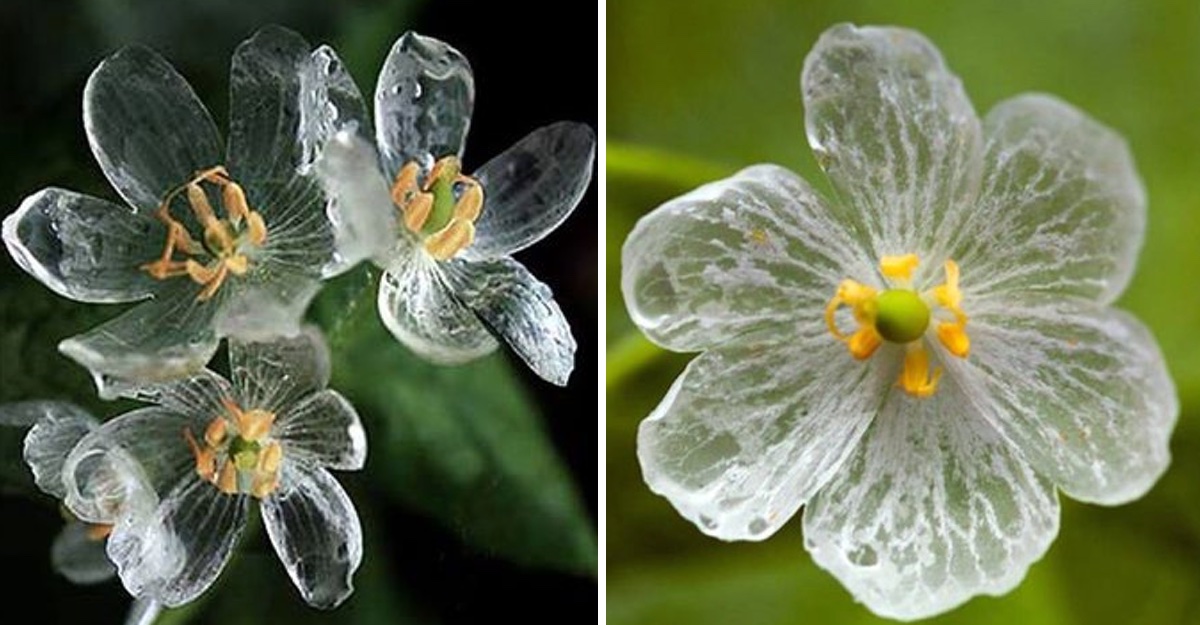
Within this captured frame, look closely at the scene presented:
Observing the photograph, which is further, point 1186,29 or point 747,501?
point 1186,29

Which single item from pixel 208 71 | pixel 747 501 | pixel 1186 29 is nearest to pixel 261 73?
pixel 208 71

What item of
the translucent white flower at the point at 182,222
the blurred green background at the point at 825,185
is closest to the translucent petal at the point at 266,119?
the translucent white flower at the point at 182,222

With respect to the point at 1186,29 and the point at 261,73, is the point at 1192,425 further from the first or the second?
the point at 261,73

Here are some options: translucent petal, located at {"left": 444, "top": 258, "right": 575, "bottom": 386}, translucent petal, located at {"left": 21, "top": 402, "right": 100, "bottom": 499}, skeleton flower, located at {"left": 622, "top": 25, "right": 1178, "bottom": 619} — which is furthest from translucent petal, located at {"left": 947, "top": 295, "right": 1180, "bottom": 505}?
translucent petal, located at {"left": 21, "top": 402, "right": 100, "bottom": 499}

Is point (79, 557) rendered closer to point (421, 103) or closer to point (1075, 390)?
point (421, 103)

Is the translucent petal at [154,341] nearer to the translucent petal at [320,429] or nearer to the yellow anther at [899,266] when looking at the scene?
the translucent petal at [320,429]

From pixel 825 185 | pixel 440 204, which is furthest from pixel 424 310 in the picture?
pixel 825 185

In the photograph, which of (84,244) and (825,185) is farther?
(825,185)

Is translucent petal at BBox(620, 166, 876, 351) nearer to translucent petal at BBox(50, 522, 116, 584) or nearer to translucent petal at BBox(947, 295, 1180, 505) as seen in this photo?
translucent petal at BBox(947, 295, 1180, 505)
